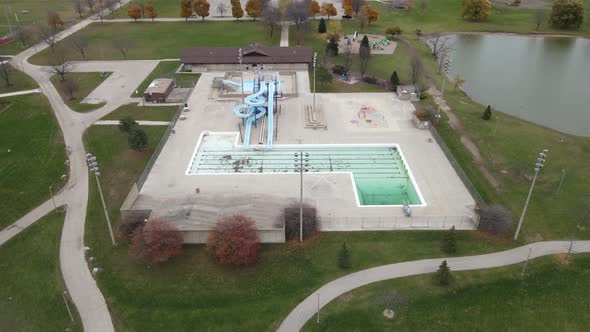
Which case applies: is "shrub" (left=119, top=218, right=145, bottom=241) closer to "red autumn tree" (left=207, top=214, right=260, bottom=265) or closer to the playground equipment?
"red autumn tree" (left=207, top=214, right=260, bottom=265)

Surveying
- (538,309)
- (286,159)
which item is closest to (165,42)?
(286,159)

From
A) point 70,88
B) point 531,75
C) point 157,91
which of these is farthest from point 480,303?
point 70,88

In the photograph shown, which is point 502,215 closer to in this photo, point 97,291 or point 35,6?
point 97,291

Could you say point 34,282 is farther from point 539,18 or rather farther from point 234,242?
point 539,18

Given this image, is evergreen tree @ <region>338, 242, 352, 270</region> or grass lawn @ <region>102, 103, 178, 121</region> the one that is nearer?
evergreen tree @ <region>338, 242, 352, 270</region>

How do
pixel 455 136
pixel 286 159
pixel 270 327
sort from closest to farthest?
1. pixel 270 327
2. pixel 286 159
3. pixel 455 136

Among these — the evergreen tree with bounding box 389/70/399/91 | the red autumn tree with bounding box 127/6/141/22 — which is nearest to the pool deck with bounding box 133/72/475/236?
the evergreen tree with bounding box 389/70/399/91
